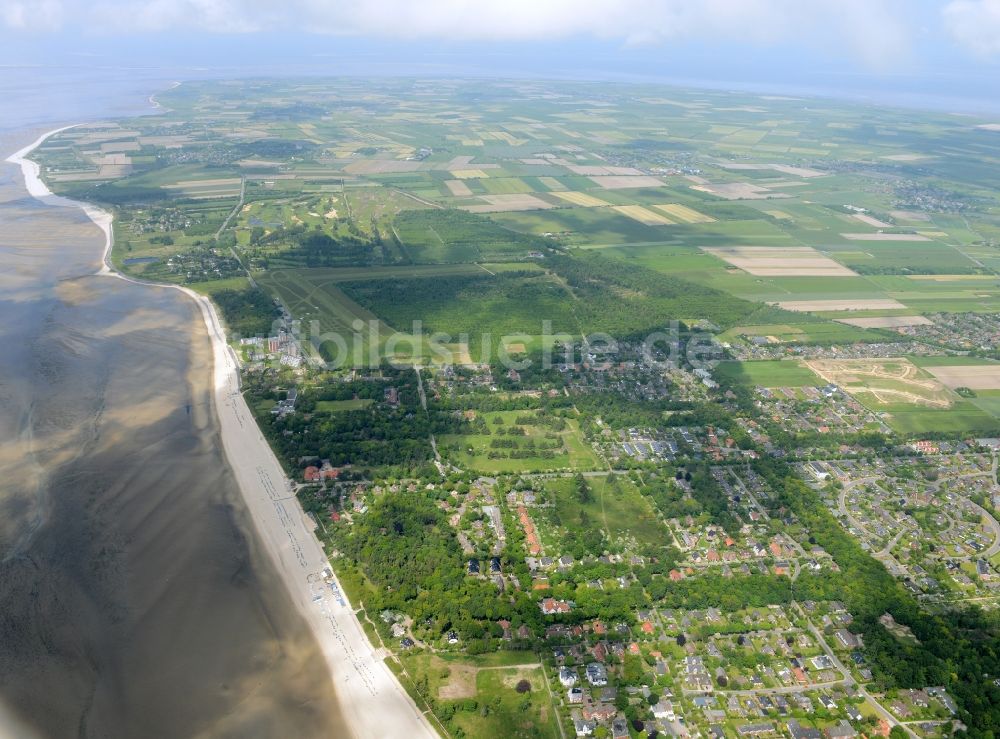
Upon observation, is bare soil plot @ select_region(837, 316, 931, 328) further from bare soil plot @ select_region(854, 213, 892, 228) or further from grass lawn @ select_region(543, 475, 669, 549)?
bare soil plot @ select_region(854, 213, 892, 228)

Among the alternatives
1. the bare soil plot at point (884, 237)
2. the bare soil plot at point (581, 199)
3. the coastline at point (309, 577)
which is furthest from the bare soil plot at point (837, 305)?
the coastline at point (309, 577)

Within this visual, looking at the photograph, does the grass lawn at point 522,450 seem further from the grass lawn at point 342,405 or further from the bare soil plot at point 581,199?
the bare soil plot at point 581,199

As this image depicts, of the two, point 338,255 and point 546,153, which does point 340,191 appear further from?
point 546,153

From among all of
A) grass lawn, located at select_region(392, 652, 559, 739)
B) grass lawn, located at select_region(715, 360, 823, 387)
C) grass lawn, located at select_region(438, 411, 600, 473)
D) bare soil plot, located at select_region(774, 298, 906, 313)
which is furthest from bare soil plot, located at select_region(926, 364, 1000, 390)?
grass lawn, located at select_region(392, 652, 559, 739)

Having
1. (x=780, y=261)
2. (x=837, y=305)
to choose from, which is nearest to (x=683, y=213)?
(x=780, y=261)

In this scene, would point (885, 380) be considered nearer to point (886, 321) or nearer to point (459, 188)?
point (886, 321)

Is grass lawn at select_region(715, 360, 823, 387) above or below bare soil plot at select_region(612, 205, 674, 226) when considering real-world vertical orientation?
below

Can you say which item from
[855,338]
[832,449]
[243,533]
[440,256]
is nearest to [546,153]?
[440,256]
